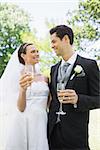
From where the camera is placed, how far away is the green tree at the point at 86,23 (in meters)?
5.61

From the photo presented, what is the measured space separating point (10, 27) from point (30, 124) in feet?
13.0

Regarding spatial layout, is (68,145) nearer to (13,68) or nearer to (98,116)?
(13,68)

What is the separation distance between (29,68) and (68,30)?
1.24 ft

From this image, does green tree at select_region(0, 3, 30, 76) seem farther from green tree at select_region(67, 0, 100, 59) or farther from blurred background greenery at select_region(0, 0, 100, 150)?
green tree at select_region(67, 0, 100, 59)

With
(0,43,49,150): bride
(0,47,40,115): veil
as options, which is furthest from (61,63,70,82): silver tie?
(0,47,40,115): veil

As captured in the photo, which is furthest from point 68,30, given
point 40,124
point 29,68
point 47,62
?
point 47,62

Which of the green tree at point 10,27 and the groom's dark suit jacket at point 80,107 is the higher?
the green tree at point 10,27

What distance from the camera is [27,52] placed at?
2.25 m

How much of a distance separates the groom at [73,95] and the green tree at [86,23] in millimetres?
3578

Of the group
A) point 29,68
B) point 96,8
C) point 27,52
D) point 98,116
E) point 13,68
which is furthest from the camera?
point 96,8

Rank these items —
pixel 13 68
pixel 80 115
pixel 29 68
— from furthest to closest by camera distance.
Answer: pixel 13 68
pixel 29 68
pixel 80 115

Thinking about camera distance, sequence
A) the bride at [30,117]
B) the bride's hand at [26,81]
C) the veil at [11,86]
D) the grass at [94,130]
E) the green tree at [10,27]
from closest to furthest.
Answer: the bride's hand at [26,81]
the bride at [30,117]
the veil at [11,86]
the grass at [94,130]
the green tree at [10,27]

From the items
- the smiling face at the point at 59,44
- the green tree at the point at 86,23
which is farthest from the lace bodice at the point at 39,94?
the green tree at the point at 86,23

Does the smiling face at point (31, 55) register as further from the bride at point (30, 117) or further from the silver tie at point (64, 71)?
the silver tie at point (64, 71)
